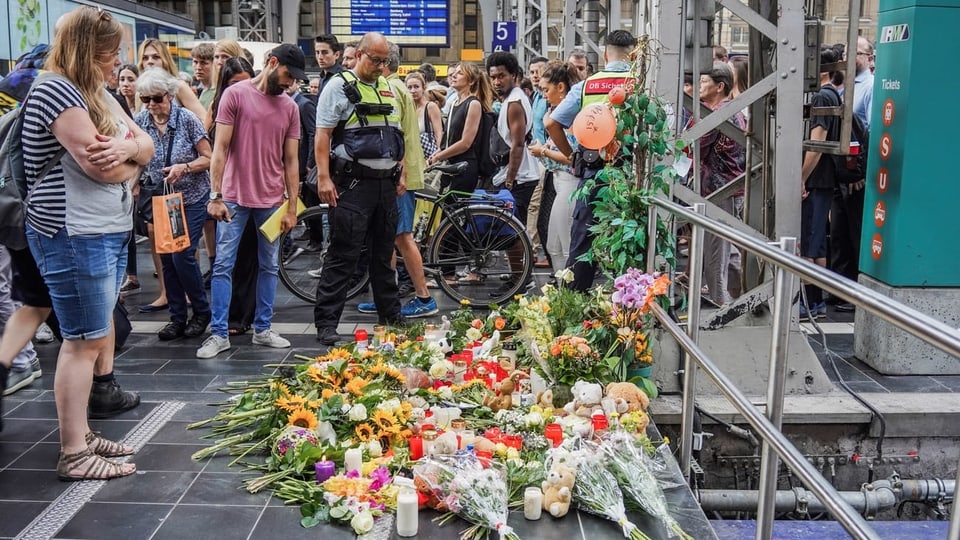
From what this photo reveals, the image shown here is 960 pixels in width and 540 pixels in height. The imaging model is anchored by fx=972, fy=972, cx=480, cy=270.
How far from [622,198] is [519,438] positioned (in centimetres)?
143

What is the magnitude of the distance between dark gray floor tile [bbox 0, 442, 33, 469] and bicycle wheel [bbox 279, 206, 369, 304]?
105 inches

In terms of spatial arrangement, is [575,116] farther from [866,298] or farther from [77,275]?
[866,298]

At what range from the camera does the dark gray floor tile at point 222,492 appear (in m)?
3.72

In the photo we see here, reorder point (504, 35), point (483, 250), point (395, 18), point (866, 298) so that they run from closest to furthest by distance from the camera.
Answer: point (866, 298), point (483, 250), point (504, 35), point (395, 18)

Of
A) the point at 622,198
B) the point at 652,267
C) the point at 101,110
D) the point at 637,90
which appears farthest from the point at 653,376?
the point at 101,110

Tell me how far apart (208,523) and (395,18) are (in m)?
24.6

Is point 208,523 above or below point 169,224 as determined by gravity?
below

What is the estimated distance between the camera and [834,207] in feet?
25.5

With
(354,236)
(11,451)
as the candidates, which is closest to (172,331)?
(354,236)

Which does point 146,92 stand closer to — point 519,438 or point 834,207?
point 519,438

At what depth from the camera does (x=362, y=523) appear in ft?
11.1

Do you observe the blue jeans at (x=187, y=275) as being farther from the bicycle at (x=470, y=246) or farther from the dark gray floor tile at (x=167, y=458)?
the dark gray floor tile at (x=167, y=458)

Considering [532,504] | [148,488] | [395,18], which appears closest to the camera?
[532,504]

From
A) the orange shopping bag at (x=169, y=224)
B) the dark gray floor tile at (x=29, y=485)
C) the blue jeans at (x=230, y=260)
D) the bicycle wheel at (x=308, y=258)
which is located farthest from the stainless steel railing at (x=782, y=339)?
the bicycle wheel at (x=308, y=258)
